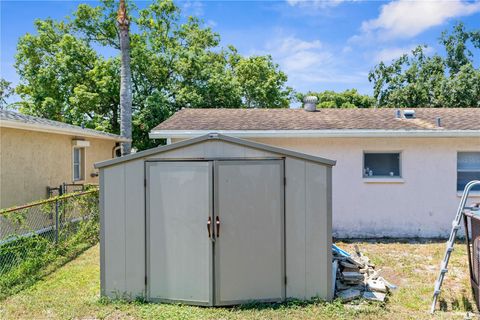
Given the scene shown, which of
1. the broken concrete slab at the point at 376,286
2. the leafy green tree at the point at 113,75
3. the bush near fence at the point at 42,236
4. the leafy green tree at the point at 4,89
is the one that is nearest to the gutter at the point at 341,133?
the bush near fence at the point at 42,236

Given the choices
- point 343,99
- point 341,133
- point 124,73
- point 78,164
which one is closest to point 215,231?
point 341,133

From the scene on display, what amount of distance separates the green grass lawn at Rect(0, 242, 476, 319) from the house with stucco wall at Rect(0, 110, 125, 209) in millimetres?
3492

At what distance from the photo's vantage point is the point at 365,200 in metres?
8.69

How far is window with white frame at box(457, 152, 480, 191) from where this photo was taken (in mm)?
8719

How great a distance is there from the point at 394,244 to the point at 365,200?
1.23 metres

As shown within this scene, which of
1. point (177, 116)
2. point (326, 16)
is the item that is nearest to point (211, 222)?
point (177, 116)

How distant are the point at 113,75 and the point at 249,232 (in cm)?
1664

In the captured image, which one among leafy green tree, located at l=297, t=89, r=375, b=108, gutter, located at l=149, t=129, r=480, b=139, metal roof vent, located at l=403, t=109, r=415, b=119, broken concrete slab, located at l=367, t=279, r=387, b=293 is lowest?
broken concrete slab, located at l=367, t=279, r=387, b=293

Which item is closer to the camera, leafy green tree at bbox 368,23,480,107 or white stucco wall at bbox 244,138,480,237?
white stucco wall at bbox 244,138,480,237

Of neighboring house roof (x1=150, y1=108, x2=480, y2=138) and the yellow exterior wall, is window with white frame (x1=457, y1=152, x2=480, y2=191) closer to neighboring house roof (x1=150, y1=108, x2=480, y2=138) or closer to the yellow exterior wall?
neighboring house roof (x1=150, y1=108, x2=480, y2=138)

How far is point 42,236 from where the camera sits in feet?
25.2

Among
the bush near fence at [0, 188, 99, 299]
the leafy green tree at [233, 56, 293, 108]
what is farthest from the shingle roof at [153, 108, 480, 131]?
the leafy green tree at [233, 56, 293, 108]

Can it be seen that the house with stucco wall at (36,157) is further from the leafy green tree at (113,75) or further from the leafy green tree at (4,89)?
the leafy green tree at (4,89)

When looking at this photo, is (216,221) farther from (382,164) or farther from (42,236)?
(382,164)
